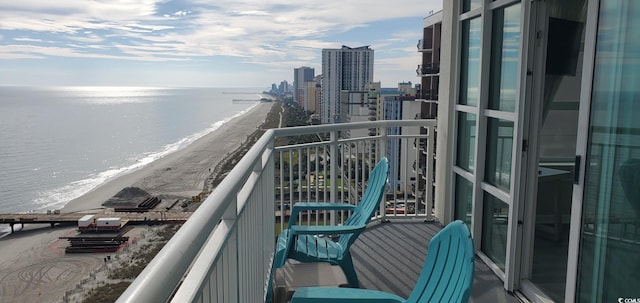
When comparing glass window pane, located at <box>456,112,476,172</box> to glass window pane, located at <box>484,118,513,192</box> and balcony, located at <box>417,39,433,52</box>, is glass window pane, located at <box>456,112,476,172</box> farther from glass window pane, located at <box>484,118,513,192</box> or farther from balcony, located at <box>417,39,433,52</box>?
balcony, located at <box>417,39,433,52</box>

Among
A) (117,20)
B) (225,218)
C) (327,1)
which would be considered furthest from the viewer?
(117,20)

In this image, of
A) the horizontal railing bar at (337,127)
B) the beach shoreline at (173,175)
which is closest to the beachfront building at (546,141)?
the horizontal railing bar at (337,127)

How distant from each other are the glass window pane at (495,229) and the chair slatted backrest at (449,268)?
1.59m

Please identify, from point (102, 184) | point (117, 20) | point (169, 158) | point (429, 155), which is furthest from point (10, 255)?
point (117, 20)

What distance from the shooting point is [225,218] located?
4.28 feet

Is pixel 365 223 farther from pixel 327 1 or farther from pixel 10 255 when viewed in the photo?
pixel 10 255

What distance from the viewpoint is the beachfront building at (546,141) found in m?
2.03

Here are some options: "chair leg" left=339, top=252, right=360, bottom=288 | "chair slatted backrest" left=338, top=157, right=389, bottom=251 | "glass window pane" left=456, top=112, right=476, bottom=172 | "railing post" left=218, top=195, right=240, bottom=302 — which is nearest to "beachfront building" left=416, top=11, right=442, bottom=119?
"glass window pane" left=456, top=112, right=476, bottom=172

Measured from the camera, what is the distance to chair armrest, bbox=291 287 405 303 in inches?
71.2

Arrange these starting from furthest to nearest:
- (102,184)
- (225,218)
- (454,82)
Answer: (102,184) → (454,82) → (225,218)

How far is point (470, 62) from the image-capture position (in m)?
3.87

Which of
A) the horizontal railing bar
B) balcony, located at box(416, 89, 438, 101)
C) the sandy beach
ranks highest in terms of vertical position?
balcony, located at box(416, 89, 438, 101)

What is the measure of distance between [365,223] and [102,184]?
30695mm

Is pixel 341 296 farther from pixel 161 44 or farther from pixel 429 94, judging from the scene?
pixel 161 44
